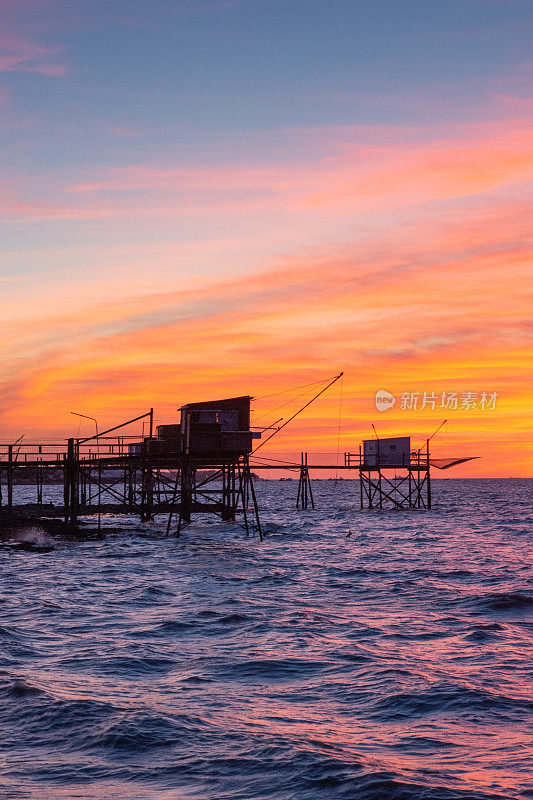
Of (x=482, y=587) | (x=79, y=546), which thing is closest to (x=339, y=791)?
(x=482, y=587)

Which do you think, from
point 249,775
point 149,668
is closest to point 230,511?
point 149,668

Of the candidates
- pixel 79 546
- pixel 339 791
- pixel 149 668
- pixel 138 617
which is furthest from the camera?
pixel 79 546

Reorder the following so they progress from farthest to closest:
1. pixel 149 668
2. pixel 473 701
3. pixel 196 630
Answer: pixel 196 630 → pixel 149 668 → pixel 473 701

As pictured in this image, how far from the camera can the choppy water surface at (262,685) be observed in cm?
998

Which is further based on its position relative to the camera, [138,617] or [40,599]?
[40,599]

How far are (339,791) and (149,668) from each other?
6.38 metres

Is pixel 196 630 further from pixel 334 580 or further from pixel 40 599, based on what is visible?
pixel 334 580

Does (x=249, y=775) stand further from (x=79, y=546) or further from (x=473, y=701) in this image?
(x=79, y=546)

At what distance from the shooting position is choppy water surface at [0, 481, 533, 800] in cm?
998

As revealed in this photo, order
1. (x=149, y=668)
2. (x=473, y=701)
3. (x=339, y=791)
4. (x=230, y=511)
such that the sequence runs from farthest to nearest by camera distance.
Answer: (x=230, y=511) → (x=149, y=668) → (x=473, y=701) → (x=339, y=791)

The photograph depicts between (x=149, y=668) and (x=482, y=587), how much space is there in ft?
50.7

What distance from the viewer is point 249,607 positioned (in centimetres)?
2209

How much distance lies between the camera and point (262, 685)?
14.0 metres

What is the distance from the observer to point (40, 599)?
2297cm
